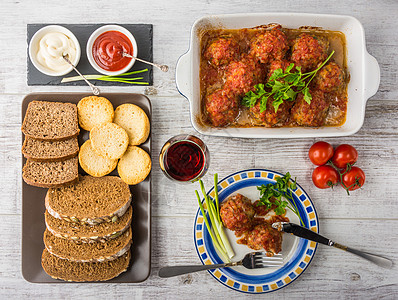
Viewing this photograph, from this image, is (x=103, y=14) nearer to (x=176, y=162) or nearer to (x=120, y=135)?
(x=120, y=135)

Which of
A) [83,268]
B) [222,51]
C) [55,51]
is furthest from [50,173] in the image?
[222,51]

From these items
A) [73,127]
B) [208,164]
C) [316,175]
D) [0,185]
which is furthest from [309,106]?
[0,185]

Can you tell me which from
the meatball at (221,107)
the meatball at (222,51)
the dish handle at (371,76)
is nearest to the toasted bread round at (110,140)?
the meatball at (221,107)

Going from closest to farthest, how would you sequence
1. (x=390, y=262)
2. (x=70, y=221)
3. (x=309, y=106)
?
(x=309, y=106)
(x=70, y=221)
(x=390, y=262)

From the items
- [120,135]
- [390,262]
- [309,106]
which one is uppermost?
[309,106]

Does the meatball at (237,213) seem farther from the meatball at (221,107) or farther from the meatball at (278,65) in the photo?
the meatball at (278,65)

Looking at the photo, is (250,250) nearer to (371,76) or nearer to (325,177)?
(325,177)

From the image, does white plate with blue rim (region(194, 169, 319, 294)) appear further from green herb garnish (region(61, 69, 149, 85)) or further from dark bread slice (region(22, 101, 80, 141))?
dark bread slice (region(22, 101, 80, 141))
